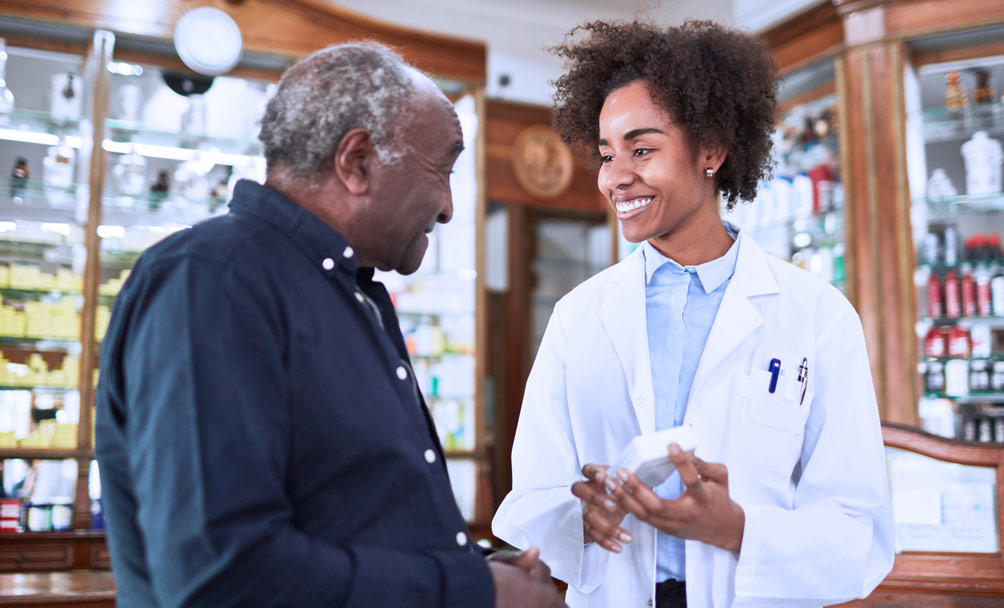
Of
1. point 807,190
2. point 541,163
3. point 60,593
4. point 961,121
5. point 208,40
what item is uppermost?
point 208,40

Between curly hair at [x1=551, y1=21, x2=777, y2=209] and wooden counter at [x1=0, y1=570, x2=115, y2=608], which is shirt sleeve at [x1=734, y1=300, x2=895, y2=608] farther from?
wooden counter at [x1=0, y1=570, x2=115, y2=608]

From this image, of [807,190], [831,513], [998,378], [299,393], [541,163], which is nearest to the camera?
[299,393]

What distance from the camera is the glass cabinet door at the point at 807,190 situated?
4488 millimetres

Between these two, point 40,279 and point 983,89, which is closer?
point 40,279

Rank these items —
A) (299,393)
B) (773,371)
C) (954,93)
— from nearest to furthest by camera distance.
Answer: (299,393) → (773,371) → (954,93)

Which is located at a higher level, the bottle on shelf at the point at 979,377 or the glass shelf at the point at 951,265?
the glass shelf at the point at 951,265

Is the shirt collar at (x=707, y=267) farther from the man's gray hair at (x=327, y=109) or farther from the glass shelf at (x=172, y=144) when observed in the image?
the glass shelf at (x=172, y=144)

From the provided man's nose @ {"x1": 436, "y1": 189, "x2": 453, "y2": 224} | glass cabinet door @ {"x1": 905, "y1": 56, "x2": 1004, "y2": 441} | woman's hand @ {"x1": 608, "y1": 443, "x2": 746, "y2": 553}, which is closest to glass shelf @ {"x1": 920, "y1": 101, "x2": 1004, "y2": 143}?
glass cabinet door @ {"x1": 905, "y1": 56, "x2": 1004, "y2": 441}

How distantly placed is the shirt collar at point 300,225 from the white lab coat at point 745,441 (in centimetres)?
67

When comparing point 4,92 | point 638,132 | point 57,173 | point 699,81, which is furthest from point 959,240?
point 4,92

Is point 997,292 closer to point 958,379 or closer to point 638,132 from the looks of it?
point 958,379

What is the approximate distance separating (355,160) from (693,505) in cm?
71

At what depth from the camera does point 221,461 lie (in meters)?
0.86

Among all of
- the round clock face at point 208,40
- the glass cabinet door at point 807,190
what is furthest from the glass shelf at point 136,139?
the glass cabinet door at point 807,190
